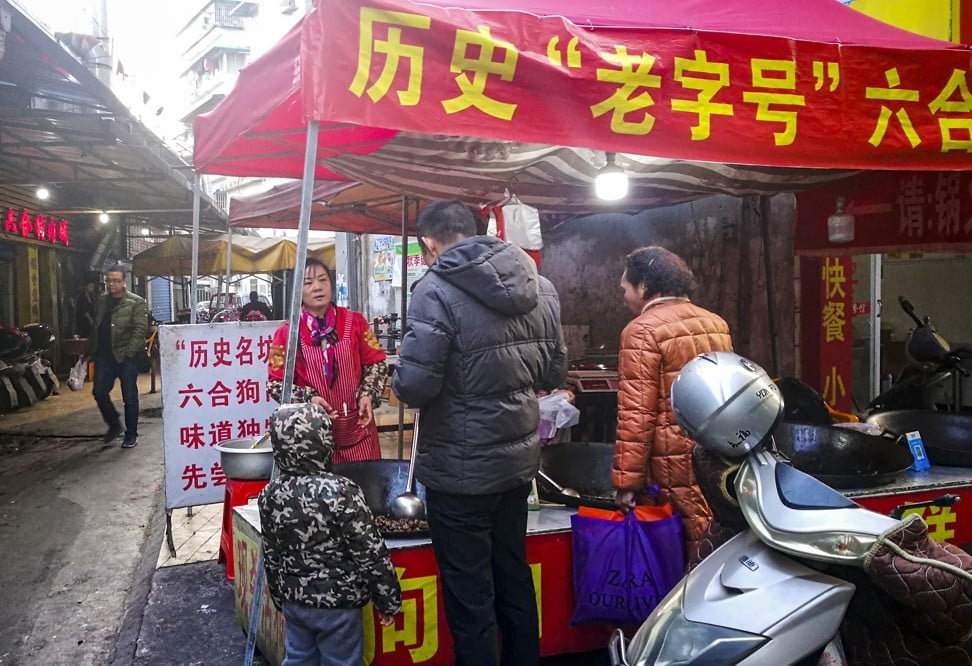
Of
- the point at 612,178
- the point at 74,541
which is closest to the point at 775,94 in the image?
the point at 612,178

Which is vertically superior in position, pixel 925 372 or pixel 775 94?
pixel 775 94

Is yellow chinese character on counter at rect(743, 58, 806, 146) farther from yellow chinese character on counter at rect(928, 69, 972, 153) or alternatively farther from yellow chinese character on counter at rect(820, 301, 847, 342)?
yellow chinese character on counter at rect(820, 301, 847, 342)

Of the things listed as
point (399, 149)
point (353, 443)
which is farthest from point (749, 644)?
point (399, 149)

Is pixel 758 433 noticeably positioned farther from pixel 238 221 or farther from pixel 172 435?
pixel 238 221

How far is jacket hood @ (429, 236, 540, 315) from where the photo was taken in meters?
2.37

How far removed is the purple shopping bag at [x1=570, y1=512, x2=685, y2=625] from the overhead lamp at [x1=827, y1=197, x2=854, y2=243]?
3459 mm

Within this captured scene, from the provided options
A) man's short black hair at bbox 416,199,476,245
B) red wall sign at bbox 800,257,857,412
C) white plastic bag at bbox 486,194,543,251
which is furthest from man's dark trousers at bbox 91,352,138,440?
red wall sign at bbox 800,257,857,412

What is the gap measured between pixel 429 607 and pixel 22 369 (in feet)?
35.0

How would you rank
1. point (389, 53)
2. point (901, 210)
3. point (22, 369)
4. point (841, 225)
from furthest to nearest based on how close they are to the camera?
1. point (22, 369)
2. point (841, 225)
3. point (901, 210)
4. point (389, 53)

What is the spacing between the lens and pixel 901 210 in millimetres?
4961

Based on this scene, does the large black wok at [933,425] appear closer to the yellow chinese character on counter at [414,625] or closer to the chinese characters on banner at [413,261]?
the yellow chinese character on counter at [414,625]

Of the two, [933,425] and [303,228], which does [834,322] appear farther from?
[303,228]

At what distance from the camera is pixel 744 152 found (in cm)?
268

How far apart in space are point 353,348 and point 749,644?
2.88 m
